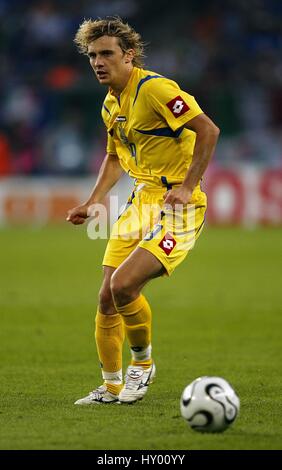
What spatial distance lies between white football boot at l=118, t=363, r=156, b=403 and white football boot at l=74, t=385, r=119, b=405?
3.4 inches

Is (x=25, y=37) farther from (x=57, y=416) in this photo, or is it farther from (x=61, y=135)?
(x=57, y=416)

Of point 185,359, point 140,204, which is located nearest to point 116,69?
point 140,204

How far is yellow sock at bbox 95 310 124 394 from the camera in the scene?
21.3 feet

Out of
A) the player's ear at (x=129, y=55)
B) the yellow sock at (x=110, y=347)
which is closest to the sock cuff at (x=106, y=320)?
the yellow sock at (x=110, y=347)

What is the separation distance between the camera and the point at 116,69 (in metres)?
6.32

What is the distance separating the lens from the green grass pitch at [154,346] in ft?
17.4

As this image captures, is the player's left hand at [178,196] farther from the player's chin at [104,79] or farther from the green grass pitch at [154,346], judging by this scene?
the green grass pitch at [154,346]

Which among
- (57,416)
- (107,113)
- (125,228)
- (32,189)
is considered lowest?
(32,189)

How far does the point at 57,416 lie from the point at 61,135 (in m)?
19.3

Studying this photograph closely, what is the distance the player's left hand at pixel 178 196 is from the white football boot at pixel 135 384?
118cm

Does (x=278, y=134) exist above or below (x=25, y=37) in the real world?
below

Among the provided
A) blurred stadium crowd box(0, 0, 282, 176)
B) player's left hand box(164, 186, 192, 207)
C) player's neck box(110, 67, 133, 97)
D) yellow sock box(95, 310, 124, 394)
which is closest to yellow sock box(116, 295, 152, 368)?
yellow sock box(95, 310, 124, 394)

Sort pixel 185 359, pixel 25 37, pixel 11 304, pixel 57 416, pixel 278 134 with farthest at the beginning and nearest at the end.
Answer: pixel 25 37 → pixel 278 134 → pixel 11 304 → pixel 185 359 → pixel 57 416

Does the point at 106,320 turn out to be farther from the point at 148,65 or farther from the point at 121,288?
the point at 148,65
